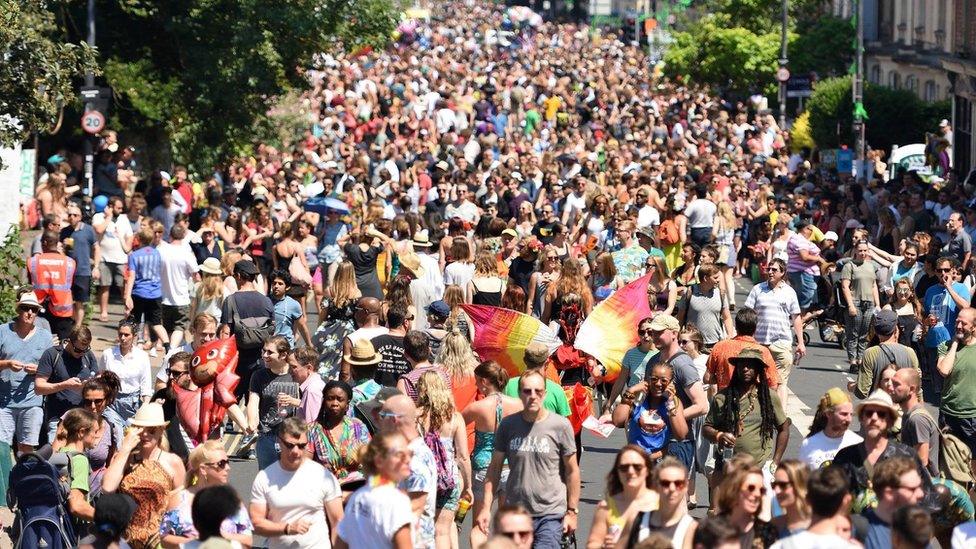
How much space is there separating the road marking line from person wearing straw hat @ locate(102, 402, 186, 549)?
700cm

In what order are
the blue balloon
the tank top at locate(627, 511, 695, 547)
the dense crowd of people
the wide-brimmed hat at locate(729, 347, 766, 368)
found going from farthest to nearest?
the blue balloon < the wide-brimmed hat at locate(729, 347, 766, 368) < the dense crowd of people < the tank top at locate(627, 511, 695, 547)

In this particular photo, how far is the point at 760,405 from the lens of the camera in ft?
36.5

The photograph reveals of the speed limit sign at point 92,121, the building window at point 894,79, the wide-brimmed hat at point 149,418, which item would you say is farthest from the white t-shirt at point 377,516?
the building window at point 894,79

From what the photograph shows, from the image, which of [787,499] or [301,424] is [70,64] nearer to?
[301,424]

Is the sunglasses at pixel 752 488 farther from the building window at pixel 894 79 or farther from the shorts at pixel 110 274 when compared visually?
the building window at pixel 894 79

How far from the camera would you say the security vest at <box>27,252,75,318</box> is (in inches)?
684

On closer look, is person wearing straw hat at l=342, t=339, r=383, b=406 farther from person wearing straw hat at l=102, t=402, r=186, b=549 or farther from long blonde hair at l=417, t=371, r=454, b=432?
person wearing straw hat at l=102, t=402, r=186, b=549

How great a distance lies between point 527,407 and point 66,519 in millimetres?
2499

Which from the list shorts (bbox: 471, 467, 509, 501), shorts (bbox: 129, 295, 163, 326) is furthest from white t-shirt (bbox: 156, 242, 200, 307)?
shorts (bbox: 471, 467, 509, 501)

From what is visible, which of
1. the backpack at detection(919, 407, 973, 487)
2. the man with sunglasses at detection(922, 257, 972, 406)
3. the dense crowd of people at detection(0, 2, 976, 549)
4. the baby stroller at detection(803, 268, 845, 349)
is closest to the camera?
the dense crowd of people at detection(0, 2, 976, 549)

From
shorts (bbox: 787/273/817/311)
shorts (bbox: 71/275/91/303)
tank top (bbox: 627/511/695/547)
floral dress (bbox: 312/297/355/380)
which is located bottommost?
shorts (bbox: 787/273/817/311)

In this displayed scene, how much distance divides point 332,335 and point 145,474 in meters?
4.78

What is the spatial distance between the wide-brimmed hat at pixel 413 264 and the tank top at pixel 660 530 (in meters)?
9.08

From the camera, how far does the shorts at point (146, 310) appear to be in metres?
18.5
